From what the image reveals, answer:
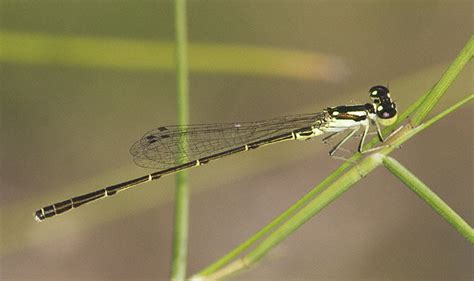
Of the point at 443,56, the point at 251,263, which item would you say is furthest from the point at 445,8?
the point at 251,263

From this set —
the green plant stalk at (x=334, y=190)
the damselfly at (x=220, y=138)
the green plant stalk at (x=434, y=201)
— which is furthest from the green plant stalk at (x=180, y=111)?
the green plant stalk at (x=434, y=201)

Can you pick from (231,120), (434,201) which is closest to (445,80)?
(434,201)

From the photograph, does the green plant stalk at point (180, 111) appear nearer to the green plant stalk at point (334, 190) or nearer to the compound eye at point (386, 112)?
the green plant stalk at point (334, 190)

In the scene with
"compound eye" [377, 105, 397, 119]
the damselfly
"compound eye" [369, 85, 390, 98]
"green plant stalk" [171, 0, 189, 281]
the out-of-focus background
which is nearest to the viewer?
"green plant stalk" [171, 0, 189, 281]

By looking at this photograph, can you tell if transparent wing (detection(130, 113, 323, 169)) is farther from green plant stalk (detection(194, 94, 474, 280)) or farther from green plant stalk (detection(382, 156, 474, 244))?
green plant stalk (detection(382, 156, 474, 244))

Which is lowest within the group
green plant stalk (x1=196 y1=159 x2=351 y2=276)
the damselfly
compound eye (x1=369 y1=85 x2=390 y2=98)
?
green plant stalk (x1=196 y1=159 x2=351 y2=276)

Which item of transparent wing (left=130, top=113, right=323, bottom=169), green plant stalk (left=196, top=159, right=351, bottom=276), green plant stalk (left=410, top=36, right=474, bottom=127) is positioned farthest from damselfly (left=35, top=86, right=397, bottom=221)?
green plant stalk (left=410, top=36, right=474, bottom=127)

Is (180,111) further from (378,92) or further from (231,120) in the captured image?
(231,120)

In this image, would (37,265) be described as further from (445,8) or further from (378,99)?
(445,8)
